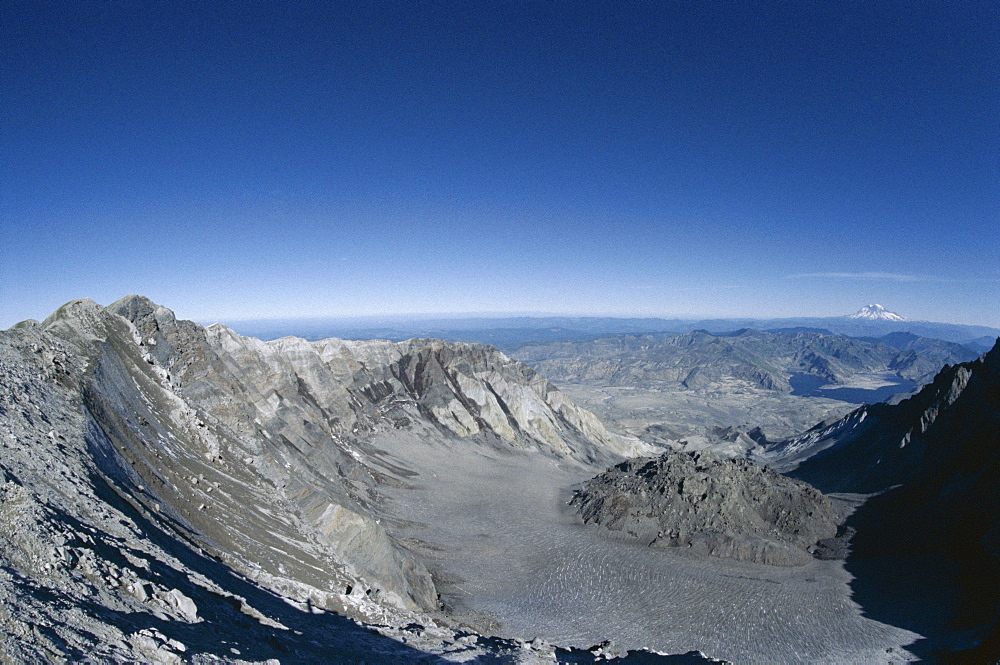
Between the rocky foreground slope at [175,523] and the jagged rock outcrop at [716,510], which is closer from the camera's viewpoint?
the rocky foreground slope at [175,523]

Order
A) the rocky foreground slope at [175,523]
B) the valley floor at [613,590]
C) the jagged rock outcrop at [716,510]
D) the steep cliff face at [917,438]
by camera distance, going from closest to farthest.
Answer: the rocky foreground slope at [175,523] → the valley floor at [613,590] → the jagged rock outcrop at [716,510] → the steep cliff face at [917,438]

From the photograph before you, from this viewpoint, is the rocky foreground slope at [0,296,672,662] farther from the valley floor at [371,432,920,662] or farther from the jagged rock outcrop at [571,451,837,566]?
the jagged rock outcrop at [571,451,837,566]

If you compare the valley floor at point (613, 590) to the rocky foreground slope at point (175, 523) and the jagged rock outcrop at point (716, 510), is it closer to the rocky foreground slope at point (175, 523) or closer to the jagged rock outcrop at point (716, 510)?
the jagged rock outcrop at point (716, 510)

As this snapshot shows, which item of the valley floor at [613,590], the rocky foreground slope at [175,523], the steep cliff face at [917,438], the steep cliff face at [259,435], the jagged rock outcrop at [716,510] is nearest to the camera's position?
the rocky foreground slope at [175,523]

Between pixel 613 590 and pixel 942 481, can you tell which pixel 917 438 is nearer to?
pixel 942 481

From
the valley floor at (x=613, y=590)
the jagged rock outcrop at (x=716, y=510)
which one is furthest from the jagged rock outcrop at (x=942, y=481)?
the valley floor at (x=613, y=590)

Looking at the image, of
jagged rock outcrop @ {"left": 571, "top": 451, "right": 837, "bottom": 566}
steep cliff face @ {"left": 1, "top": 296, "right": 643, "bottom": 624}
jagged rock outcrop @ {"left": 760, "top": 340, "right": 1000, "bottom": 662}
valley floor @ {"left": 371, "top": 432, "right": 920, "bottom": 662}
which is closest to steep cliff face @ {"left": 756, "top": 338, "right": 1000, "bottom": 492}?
jagged rock outcrop @ {"left": 760, "top": 340, "right": 1000, "bottom": 662}
